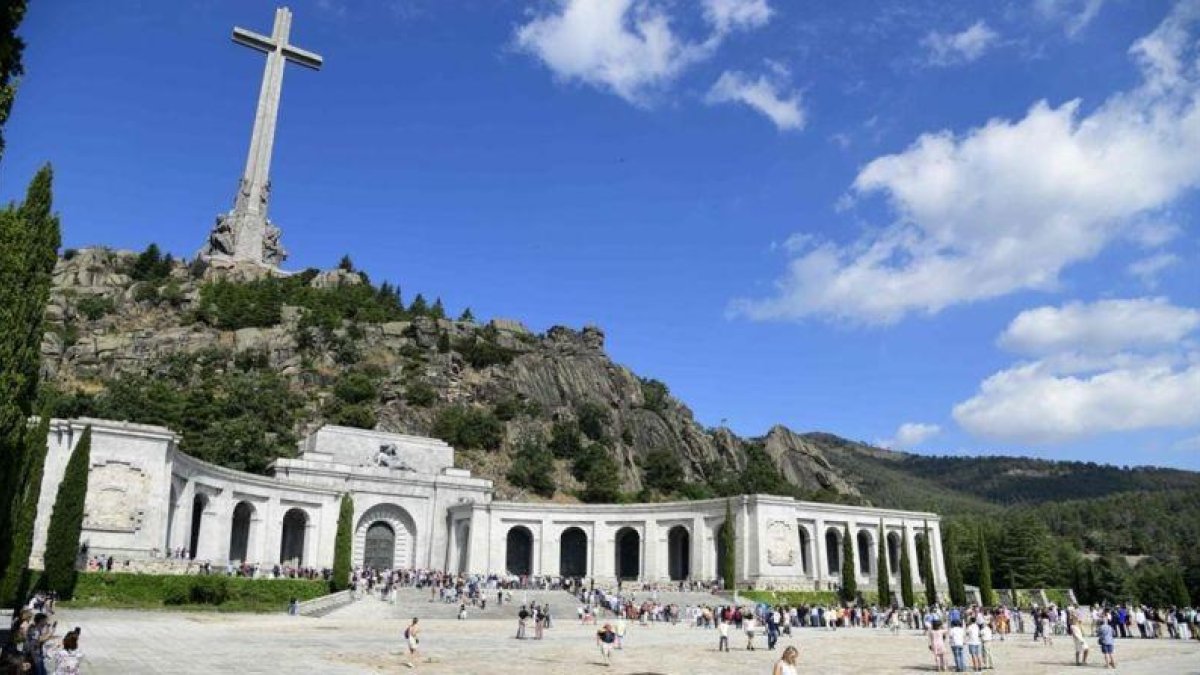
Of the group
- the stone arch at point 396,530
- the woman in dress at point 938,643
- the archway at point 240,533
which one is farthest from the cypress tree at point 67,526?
the woman in dress at point 938,643

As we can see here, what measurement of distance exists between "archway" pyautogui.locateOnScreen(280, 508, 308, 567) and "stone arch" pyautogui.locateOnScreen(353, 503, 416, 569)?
375 centimetres

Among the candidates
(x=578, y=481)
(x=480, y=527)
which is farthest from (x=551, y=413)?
(x=480, y=527)

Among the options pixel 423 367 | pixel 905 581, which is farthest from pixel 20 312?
pixel 423 367

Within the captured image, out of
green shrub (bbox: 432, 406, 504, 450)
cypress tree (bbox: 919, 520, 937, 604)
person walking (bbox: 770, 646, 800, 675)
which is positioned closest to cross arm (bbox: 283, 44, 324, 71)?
green shrub (bbox: 432, 406, 504, 450)

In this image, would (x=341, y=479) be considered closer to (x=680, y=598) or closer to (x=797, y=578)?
(x=680, y=598)

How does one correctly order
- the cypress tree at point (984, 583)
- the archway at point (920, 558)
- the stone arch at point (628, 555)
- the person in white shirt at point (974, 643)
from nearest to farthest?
the person in white shirt at point (974, 643)
the cypress tree at point (984, 583)
the archway at point (920, 558)
the stone arch at point (628, 555)

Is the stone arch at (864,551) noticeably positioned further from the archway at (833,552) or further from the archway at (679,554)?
the archway at (679,554)

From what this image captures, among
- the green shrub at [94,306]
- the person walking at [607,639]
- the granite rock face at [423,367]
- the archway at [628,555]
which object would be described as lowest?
the person walking at [607,639]

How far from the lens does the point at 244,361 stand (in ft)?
280

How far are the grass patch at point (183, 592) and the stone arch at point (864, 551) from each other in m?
37.7

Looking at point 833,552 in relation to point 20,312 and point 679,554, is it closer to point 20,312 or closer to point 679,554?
point 679,554

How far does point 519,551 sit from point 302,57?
6472 cm

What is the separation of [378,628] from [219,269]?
81159mm

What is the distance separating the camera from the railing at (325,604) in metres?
36.1
